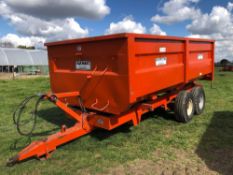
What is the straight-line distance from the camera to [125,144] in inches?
176

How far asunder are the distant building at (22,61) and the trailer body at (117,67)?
23197 millimetres

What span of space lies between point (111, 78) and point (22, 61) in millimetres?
26110

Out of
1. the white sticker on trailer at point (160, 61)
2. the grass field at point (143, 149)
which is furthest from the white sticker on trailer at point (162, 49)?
the grass field at point (143, 149)

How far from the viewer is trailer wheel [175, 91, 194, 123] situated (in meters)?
5.53

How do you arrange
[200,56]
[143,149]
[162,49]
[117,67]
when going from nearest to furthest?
[117,67] < [143,149] < [162,49] < [200,56]

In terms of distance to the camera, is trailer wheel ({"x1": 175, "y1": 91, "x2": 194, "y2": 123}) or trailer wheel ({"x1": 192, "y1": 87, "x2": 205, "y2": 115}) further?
trailer wheel ({"x1": 192, "y1": 87, "x2": 205, "y2": 115})

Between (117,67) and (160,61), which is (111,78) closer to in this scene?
(117,67)

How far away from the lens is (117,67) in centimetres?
385

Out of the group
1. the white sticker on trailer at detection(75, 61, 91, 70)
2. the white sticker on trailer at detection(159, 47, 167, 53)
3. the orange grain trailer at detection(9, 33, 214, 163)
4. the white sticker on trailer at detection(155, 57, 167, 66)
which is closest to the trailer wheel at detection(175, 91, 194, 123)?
the orange grain trailer at detection(9, 33, 214, 163)

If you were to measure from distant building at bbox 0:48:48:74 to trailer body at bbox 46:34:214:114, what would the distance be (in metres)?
23.2

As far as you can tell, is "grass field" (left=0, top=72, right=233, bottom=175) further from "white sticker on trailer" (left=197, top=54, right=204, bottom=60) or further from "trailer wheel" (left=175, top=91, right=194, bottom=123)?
"white sticker on trailer" (left=197, top=54, right=204, bottom=60)

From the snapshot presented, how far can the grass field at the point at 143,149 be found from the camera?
11.9 feet

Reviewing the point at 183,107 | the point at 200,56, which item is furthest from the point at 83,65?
the point at 200,56

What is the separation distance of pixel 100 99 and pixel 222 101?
5274 mm
